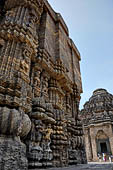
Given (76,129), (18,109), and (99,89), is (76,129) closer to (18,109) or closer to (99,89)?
(18,109)

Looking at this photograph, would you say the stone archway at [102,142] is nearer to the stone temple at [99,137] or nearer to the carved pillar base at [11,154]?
the stone temple at [99,137]

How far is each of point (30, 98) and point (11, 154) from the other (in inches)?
75.2

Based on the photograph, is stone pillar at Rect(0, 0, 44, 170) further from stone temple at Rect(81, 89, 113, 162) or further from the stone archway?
the stone archway

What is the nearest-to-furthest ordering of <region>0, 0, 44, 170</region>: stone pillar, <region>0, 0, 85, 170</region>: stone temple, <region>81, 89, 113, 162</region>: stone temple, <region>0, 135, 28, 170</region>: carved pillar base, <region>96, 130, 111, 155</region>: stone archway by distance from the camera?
<region>0, 135, 28, 170</region>: carved pillar base < <region>0, 0, 44, 170</region>: stone pillar < <region>0, 0, 85, 170</region>: stone temple < <region>81, 89, 113, 162</region>: stone temple < <region>96, 130, 111, 155</region>: stone archway

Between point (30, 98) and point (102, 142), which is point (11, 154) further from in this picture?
point (102, 142)

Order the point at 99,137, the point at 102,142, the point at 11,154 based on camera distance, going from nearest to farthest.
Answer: the point at 11,154, the point at 102,142, the point at 99,137

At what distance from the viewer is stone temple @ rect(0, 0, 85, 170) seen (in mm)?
3566

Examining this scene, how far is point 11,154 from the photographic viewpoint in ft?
10.5

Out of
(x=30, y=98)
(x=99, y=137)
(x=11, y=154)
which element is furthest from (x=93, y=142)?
(x=11, y=154)

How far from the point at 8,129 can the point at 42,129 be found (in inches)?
65.6

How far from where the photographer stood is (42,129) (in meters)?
4.93

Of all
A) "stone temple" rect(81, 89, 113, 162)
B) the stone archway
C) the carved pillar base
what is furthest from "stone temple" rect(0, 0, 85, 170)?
the stone archway

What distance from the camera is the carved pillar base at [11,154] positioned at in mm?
3047

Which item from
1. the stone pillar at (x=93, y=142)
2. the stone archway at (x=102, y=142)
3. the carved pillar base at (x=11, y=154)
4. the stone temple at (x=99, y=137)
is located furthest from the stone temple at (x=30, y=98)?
the stone pillar at (x=93, y=142)
